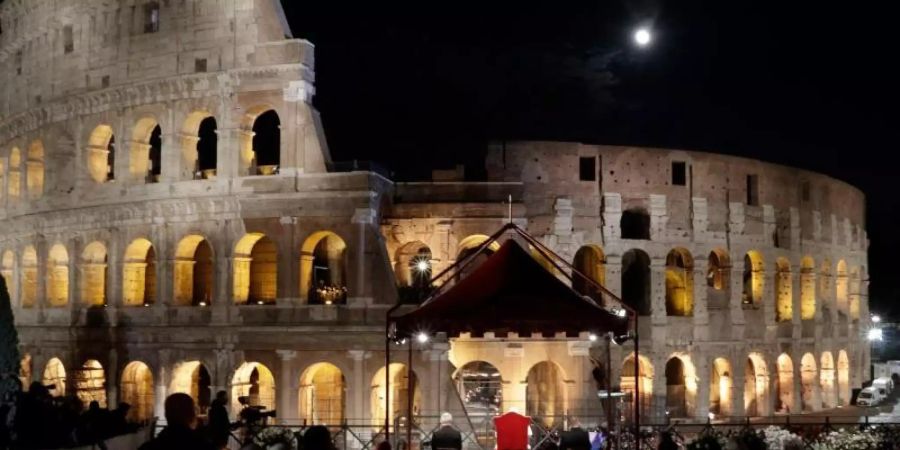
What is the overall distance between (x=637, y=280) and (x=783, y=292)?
25.2ft

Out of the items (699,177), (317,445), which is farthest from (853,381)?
(317,445)

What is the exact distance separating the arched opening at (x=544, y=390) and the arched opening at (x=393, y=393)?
419 centimetres

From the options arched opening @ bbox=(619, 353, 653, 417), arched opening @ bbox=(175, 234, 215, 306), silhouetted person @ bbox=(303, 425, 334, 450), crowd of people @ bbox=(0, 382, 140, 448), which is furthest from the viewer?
arched opening @ bbox=(619, 353, 653, 417)

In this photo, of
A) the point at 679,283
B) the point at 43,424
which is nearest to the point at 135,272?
the point at 43,424

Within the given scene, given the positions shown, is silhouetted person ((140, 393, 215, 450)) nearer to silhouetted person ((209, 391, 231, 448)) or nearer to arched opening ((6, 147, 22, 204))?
silhouetted person ((209, 391, 231, 448))

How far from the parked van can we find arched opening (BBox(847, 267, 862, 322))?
13.5 ft

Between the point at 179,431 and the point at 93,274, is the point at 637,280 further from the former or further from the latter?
the point at 179,431

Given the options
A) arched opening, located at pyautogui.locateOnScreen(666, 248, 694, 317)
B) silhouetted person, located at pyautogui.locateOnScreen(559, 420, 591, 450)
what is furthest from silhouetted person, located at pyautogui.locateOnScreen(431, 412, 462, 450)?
arched opening, located at pyautogui.locateOnScreen(666, 248, 694, 317)

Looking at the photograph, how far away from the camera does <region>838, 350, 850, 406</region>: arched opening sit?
44.7 metres

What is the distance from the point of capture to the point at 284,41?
30.7 meters

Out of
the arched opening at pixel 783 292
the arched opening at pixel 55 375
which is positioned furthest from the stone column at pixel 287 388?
the arched opening at pixel 783 292

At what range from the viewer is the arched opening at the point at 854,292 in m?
47.1

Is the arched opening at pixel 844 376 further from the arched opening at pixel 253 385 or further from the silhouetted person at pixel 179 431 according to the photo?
the silhouetted person at pixel 179 431

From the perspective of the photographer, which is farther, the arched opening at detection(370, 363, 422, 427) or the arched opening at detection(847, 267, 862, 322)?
the arched opening at detection(847, 267, 862, 322)
